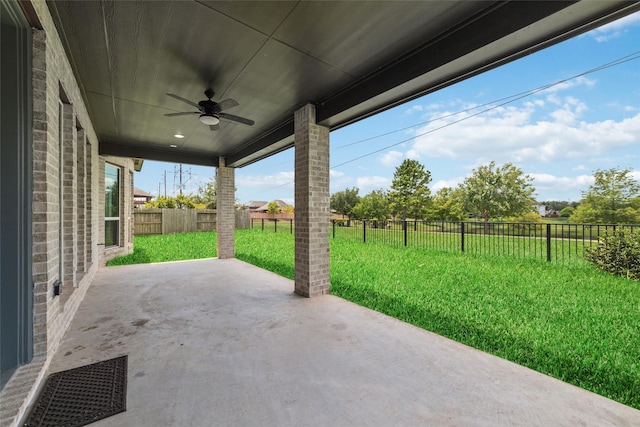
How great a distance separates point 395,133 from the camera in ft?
33.2

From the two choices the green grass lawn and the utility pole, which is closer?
the green grass lawn

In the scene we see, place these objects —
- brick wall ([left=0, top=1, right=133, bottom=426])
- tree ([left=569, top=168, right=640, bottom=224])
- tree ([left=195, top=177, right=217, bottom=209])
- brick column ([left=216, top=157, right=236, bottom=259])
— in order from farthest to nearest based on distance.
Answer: tree ([left=195, top=177, right=217, bottom=209])
tree ([left=569, top=168, right=640, bottom=224])
brick column ([left=216, top=157, right=236, bottom=259])
brick wall ([left=0, top=1, right=133, bottom=426])

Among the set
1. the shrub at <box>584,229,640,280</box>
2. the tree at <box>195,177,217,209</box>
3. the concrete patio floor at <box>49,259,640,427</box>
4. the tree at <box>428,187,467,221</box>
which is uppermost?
the tree at <box>195,177,217,209</box>

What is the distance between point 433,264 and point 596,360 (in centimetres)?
370

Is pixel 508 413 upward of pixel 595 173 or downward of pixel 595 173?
downward

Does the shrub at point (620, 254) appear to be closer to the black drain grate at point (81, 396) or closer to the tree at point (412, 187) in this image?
the black drain grate at point (81, 396)

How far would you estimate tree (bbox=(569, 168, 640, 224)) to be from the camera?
1114 cm

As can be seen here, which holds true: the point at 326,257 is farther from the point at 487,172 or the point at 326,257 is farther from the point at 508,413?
the point at 487,172

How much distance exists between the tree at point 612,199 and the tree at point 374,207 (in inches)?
673

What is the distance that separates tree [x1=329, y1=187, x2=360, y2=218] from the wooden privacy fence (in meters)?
26.8

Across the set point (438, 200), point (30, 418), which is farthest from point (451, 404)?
point (438, 200)

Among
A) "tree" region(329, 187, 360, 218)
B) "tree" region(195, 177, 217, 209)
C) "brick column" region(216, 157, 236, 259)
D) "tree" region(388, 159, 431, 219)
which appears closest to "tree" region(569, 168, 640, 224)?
"tree" region(388, 159, 431, 219)

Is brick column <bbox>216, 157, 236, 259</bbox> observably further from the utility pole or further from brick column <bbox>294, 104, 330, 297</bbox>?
the utility pole

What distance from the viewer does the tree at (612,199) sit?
36.6 feet
